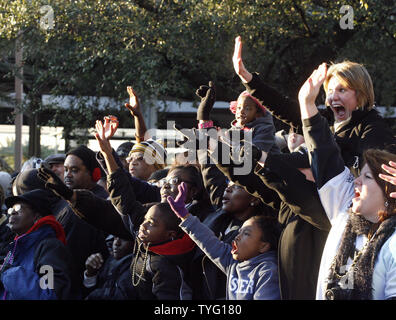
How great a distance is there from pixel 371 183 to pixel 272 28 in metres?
6.50

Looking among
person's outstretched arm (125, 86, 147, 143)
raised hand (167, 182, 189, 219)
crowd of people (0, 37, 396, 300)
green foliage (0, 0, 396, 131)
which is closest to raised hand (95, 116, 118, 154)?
crowd of people (0, 37, 396, 300)

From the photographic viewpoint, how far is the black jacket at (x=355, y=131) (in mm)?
3588

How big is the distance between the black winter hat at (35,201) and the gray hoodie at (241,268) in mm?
1397

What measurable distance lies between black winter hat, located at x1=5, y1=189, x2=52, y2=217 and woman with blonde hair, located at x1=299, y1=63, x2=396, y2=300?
2.42 meters

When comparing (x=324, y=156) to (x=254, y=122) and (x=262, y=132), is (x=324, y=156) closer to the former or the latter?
(x=262, y=132)

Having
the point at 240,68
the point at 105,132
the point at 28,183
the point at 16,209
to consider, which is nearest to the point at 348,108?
the point at 240,68

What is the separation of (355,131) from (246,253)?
93cm

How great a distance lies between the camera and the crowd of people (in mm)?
3143

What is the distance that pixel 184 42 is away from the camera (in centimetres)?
950

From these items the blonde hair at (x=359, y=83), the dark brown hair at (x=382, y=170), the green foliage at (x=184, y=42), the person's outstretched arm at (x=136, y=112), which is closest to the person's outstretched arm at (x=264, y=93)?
the blonde hair at (x=359, y=83)

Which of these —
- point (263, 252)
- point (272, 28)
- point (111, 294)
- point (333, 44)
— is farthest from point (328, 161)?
point (333, 44)

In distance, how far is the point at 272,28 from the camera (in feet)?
30.7

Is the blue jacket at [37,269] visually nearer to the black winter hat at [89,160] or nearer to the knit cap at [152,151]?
the black winter hat at [89,160]
